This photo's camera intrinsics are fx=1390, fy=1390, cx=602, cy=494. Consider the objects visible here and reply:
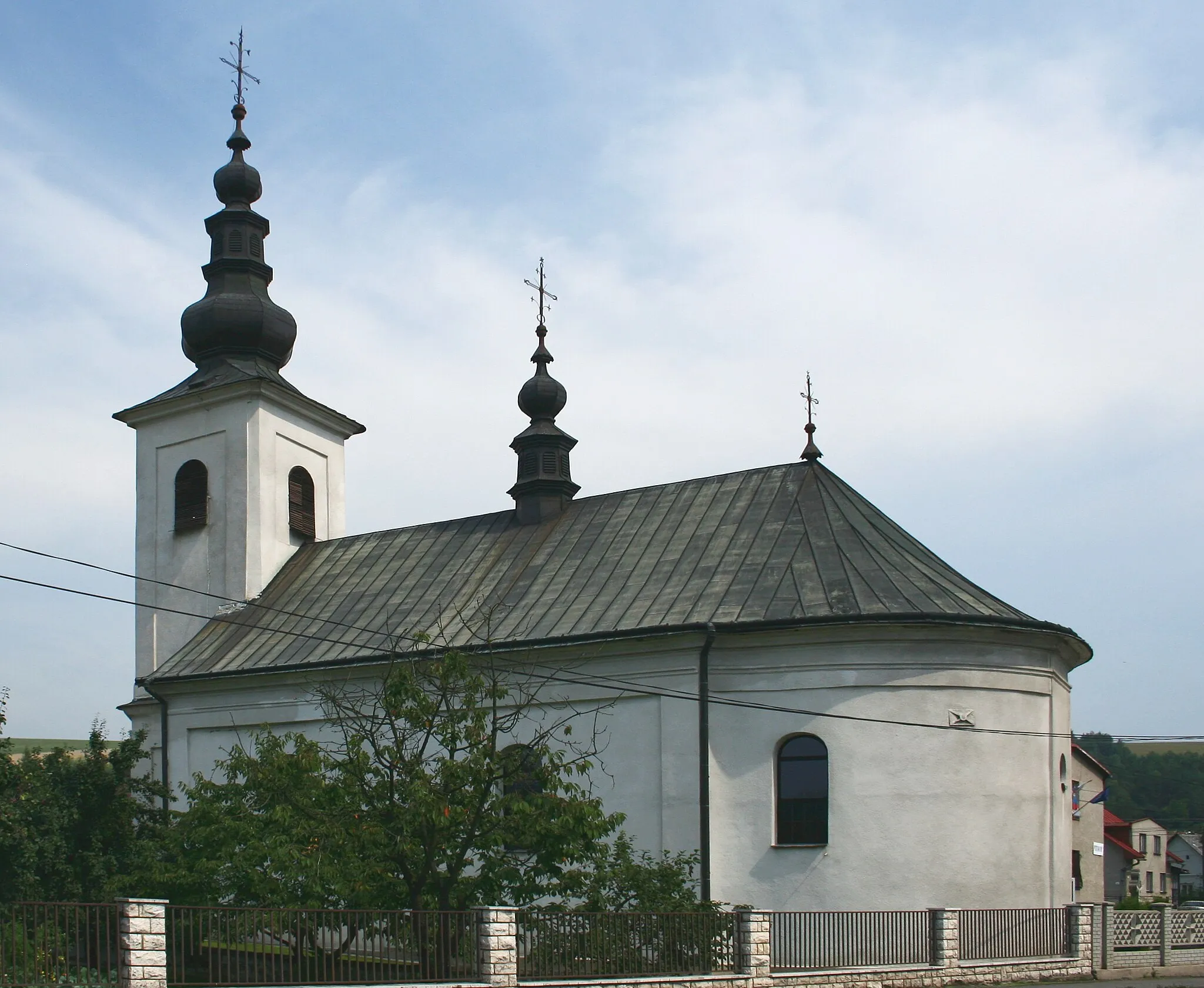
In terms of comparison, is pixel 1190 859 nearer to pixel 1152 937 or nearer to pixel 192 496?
Result: pixel 1152 937

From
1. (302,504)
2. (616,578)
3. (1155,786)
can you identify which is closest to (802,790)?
(616,578)

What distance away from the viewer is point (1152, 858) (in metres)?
72.4

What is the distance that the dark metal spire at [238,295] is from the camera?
29.1m

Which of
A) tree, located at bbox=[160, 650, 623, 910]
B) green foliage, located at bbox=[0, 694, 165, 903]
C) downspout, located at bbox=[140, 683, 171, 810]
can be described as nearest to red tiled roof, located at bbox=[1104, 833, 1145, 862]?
downspout, located at bbox=[140, 683, 171, 810]

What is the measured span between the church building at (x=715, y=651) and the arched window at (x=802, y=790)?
35mm

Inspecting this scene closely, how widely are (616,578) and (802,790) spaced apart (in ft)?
16.4

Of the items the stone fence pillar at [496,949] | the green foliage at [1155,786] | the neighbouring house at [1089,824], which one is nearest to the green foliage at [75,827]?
the stone fence pillar at [496,949]

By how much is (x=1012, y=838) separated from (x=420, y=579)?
1149cm

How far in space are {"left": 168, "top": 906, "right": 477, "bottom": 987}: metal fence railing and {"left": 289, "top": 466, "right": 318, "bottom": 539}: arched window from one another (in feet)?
53.4

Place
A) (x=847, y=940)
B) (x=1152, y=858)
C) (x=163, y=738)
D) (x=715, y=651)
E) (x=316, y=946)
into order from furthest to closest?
1. (x=1152, y=858)
2. (x=163, y=738)
3. (x=715, y=651)
4. (x=847, y=940)
5. (x=316, y=946)

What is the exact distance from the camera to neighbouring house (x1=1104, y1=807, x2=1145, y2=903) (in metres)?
54.8

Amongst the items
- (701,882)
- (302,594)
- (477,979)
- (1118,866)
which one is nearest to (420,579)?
(302,594)

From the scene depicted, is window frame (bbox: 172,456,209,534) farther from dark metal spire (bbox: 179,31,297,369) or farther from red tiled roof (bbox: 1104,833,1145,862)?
red tiled roof (bbox: 1104,833,1145,862)

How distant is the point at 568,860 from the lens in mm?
15922
